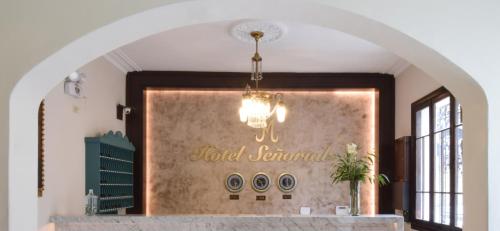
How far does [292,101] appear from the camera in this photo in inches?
317

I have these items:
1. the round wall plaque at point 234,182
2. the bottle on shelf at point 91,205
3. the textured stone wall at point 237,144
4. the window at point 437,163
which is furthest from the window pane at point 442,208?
the bottle on shelf at point 91,205

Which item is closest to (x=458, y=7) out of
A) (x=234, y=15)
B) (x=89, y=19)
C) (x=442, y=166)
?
(x=234, y=15)

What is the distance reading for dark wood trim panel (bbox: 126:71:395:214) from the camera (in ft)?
25.7

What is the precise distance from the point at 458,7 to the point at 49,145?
3792mm

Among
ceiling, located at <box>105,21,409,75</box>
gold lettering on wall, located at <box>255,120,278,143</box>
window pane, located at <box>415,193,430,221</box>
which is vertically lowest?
window pane, located at <box>415,193,430,221</box>

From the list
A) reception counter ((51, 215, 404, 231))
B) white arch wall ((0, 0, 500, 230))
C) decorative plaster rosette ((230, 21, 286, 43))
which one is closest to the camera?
white arch wall ((0, 0, 500, 230))

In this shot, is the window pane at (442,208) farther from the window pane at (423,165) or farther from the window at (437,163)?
the window pane at (423,165)

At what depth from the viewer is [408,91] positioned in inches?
288

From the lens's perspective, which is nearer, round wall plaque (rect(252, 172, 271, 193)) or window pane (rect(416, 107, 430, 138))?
window pane (rect(416, 107, 430, 138))

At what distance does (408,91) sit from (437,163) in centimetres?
131

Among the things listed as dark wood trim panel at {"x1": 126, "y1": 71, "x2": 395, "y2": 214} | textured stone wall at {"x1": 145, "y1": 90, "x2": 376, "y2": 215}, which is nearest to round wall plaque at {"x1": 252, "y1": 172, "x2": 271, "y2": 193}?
textured stone wall at {"x1": 145, "y1": 90, "x2": 376, "y2": 215}

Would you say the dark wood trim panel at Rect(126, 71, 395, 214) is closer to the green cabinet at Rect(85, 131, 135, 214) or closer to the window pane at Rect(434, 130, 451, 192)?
the green cabinet at Rect(85, 131, 135, 214)

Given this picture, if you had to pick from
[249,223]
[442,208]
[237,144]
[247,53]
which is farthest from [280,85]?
[249,223]

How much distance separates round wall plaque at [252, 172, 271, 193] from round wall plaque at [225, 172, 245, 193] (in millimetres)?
174
